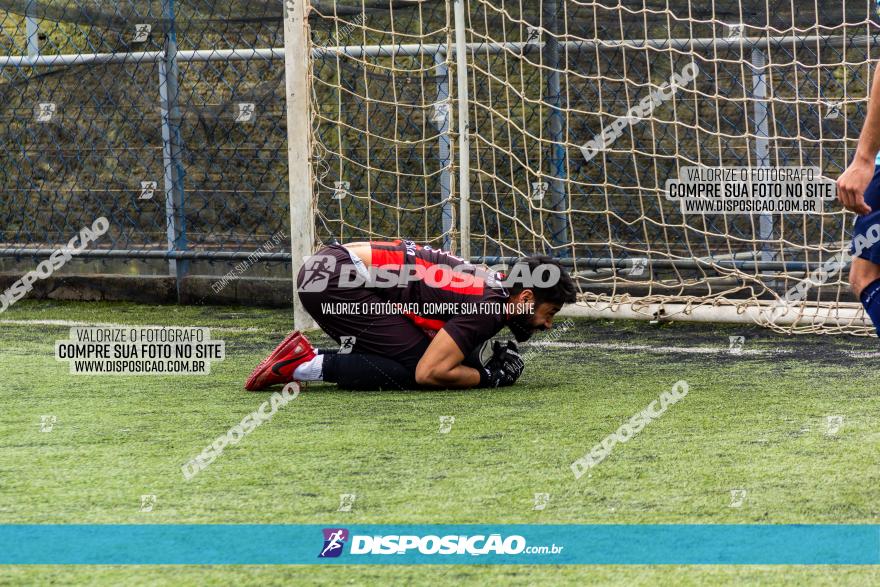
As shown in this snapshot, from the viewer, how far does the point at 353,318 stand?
17.2 feet

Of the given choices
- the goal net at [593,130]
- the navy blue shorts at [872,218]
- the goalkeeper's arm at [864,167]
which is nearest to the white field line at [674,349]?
the goal net at [593,130]

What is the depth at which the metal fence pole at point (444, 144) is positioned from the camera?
7.33 m

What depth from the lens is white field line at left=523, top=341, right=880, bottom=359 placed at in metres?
6.00

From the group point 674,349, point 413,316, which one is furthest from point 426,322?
point 674,349

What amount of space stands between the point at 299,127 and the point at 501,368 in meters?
2.25

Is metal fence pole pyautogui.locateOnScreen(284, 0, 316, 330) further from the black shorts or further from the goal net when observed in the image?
the black shorts

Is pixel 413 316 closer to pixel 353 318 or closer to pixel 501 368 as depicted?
pixel 353 318

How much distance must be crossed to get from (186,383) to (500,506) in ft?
8.18

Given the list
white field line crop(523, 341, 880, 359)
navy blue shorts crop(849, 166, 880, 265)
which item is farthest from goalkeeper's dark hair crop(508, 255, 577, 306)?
navy blue shorts crop(849, 166, 880, 265)

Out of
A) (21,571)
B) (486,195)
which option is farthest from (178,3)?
(21,571)

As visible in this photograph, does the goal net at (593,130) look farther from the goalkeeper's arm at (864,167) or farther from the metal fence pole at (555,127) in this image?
the goalkeeper's arm at (864,167)

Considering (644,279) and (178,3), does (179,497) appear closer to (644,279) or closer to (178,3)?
(644,279)

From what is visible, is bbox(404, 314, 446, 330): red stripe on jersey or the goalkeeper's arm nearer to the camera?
the goalkeeper's arm

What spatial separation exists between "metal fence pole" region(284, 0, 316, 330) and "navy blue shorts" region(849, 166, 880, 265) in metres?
3.98
